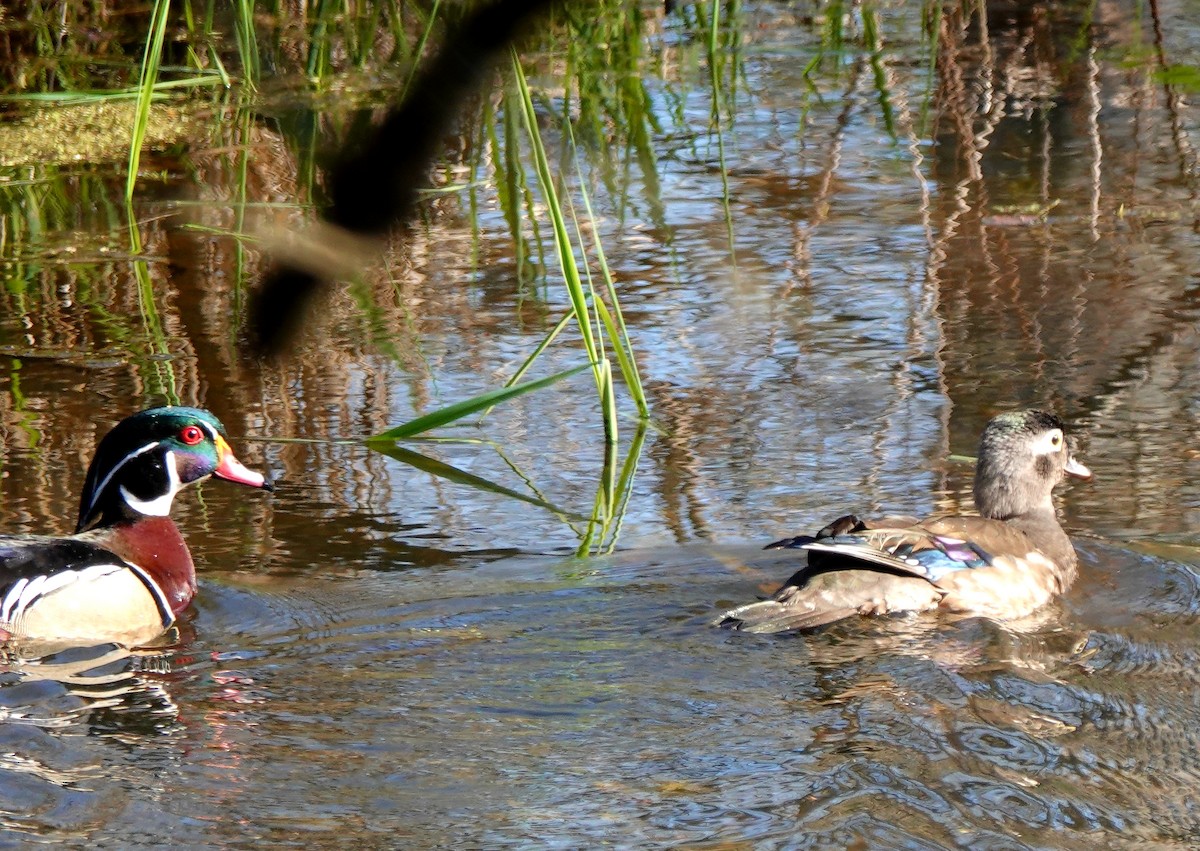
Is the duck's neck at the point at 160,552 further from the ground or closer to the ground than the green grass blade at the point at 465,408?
closer to the ground

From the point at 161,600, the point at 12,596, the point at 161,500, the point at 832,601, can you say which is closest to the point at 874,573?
the point at 832,601

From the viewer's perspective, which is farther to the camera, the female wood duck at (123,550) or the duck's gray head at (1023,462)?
the duck's gray head at (1023,462)

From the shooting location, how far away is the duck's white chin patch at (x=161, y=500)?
5.87 metres

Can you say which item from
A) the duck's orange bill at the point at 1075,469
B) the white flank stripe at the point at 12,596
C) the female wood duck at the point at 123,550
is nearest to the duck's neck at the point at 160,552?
the female wood duck at the point at 123,550

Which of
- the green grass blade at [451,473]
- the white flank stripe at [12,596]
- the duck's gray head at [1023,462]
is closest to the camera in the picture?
the white flank stripe at [12,596]

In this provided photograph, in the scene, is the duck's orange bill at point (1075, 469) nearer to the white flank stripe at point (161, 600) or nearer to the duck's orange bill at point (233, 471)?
the duck's orange bill at point (233, 471)

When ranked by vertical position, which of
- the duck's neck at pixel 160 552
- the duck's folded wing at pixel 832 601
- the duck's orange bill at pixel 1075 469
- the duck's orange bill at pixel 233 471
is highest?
the duck's orange bill at pixel 233 471

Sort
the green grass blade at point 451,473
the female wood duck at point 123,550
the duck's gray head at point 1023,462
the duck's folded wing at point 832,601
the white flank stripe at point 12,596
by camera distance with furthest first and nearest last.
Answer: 1. the green grass blade at point 451,473
2. the duck's gray head at point 1023,462
3. the female wood duck at point 123,550
4. the white flank stripe at point 12,596
5. the duck's folded wing at point 832,601

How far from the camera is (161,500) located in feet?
19.4

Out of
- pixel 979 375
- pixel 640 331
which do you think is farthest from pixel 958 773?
pixel 640 331

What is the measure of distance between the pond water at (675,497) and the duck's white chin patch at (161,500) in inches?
7.6

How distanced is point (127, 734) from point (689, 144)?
6.75m

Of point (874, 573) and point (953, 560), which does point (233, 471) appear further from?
point (953, 560)

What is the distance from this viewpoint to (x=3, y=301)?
8352mm
